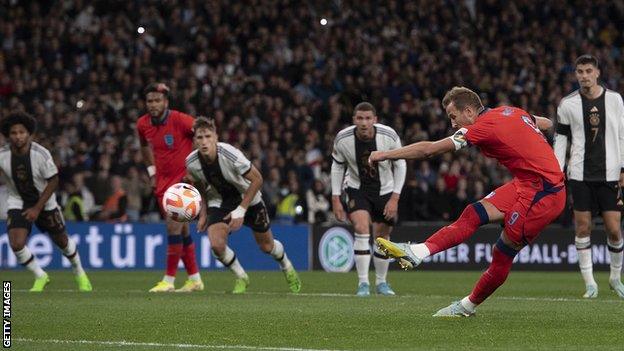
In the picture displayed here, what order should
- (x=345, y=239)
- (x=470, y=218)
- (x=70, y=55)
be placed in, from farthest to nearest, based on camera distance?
(x=70, y=55) → (x=345, y=239) → (x=470, y=218)

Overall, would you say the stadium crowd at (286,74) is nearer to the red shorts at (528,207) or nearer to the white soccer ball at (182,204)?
the white soccer ball at (182,204)

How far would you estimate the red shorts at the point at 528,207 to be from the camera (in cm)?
1043

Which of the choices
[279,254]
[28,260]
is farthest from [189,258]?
[28,260]

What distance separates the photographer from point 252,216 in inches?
599

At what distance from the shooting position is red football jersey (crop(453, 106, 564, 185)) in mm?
10305

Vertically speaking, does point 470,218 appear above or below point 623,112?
below

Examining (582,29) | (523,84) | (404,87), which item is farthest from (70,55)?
(582,29)

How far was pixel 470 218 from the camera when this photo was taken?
10.5 meters

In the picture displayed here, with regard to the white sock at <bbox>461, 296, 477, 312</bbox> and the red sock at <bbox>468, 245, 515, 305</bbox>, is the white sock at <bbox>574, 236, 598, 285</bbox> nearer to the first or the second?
the white sock at <bbox>461, 296, 477, 312</bbox>

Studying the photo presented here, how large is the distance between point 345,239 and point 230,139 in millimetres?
3525

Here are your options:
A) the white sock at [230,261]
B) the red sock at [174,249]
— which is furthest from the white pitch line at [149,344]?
the red sock at [174,249]

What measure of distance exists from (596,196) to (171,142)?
5379mm

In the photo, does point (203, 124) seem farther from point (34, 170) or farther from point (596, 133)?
point (596, 133)

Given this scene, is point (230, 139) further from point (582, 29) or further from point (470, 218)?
point (470, 218)
